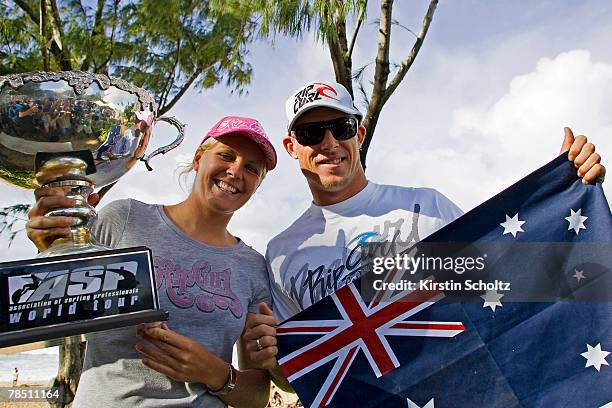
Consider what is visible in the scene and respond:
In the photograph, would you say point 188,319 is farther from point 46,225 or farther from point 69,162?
point 69,162

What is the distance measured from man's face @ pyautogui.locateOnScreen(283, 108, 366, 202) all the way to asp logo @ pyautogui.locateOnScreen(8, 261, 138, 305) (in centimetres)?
106

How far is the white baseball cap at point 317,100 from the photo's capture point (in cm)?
277

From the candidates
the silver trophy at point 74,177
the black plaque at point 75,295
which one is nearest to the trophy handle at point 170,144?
the silver trophy at point 74,177

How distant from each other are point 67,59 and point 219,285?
573 cm

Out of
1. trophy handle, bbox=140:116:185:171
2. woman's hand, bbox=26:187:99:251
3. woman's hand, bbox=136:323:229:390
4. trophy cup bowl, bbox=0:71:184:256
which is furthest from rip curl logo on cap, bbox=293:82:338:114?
woman's hand, bbox=136:323:229:390

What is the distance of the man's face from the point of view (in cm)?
277

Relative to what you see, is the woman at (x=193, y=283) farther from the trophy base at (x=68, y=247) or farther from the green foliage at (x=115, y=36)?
the green foliage at (x=115, y=36)

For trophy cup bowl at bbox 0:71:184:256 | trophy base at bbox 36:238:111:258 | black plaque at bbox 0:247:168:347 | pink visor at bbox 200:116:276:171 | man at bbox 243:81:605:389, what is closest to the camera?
black plaque at bbox 0:247:168:347

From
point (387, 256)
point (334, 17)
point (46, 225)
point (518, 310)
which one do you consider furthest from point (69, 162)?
point (334, 17)

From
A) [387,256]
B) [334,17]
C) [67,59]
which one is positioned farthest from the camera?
[67,59]

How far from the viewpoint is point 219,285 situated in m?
2.34

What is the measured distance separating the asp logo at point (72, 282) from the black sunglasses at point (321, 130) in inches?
43.4

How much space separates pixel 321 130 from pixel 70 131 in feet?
3.58

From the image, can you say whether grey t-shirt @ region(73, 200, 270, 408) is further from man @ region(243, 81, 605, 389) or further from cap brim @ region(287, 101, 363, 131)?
cap brim @ region(287, 101, 363, 131)
